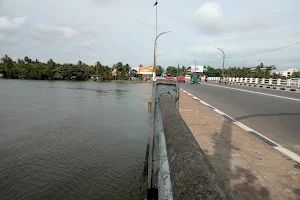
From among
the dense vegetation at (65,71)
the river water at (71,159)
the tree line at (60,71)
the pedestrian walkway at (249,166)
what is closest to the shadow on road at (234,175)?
the pedestrian walkway at (249,166)

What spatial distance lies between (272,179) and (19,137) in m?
10.4

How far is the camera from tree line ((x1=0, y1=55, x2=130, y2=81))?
101438mm

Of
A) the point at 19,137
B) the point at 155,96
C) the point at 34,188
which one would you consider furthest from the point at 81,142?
the point at 155,96

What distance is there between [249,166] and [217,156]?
56 cm

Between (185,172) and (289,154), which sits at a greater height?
(185,172)

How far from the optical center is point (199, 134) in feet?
18.7

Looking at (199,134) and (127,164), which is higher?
(199,134)

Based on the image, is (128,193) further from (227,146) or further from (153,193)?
(153,193)

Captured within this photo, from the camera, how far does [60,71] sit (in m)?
101

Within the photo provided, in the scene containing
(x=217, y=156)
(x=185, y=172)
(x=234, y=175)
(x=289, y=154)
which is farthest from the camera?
(x=289, y=154)

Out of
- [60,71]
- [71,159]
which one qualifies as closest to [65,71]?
[60,71]

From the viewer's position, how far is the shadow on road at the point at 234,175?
2863mm

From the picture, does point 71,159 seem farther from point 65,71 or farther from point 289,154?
point 65,71

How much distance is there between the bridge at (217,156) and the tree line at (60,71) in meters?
100
